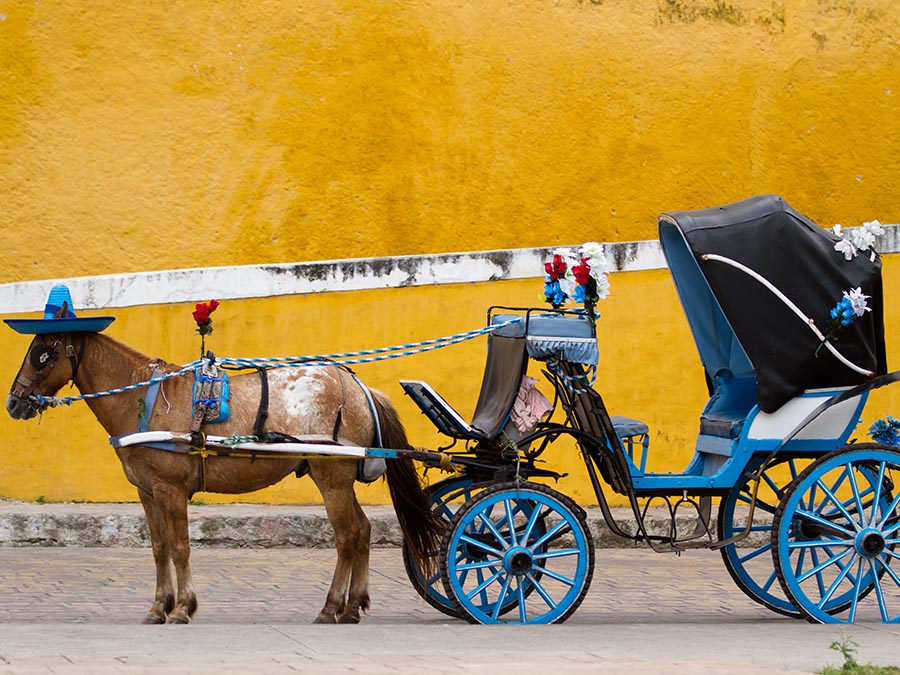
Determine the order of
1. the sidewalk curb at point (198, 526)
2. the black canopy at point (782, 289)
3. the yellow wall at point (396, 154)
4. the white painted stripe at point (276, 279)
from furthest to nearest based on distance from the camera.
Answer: the yellow wall at point (396, 154), the white painted stripe at point (276, 279), the sidewalk curb at point (198, 526), the black canopy at point (782, 289)

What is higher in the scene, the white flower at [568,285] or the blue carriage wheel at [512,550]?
the white flower at [568,285]

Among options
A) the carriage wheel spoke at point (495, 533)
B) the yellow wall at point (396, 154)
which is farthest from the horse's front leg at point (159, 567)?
the yellow wall at point (396, 154)

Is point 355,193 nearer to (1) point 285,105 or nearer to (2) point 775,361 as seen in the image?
(1) point 285,105

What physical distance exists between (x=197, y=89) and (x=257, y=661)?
7.17m

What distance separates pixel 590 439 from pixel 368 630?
5.23 ft

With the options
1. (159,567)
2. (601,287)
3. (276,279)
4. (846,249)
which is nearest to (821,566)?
(846,249)

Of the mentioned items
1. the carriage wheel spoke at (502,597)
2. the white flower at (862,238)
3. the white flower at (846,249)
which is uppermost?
the white flower at (862,238)

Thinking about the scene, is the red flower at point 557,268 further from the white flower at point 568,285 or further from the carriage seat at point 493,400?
the carriage seat at point 493,400

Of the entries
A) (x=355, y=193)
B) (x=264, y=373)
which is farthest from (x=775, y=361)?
(x=355, y=193)

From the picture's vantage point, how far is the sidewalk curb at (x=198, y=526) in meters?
10.5

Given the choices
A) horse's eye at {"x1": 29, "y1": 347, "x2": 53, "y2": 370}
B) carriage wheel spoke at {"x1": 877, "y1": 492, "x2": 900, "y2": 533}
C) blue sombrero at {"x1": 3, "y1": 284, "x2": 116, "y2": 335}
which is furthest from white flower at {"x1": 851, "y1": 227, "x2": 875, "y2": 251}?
horse's eye at {"x1": 29, "y1": 347, "x2": 53, "y2": 370}

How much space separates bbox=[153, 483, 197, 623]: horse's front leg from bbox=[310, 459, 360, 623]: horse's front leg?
2.30ft

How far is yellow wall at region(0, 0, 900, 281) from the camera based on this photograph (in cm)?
1170

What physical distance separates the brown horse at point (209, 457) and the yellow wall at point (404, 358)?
3554mm
